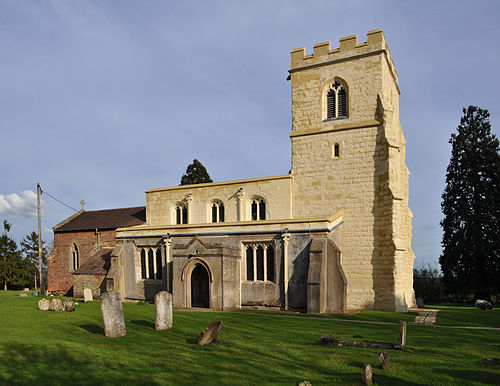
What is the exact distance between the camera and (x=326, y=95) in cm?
2823

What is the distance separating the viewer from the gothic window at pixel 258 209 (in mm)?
28984

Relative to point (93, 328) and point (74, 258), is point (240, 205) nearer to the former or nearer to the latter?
point (93, 328)

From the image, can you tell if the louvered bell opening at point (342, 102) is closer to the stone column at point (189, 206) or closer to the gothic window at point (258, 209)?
the gothic window at point (258, 209)

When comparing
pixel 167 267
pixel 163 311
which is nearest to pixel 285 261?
pixel 167 267

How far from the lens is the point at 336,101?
91.2 feet

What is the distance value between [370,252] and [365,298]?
2765mm

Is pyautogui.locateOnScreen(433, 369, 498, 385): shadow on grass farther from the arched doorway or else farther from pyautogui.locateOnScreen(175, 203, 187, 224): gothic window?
pyautogui.locateOnScreen(175, 203, 187, 224): gothic window

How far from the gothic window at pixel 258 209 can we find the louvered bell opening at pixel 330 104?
24.1ft

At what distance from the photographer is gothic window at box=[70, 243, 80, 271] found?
37031 millimetres

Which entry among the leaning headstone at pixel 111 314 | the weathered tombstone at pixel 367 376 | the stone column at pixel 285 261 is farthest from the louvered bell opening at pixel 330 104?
the weathered tombstone at pixel 367 376

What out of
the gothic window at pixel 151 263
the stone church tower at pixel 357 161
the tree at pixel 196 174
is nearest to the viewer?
the stone church tower at pixel 357 161

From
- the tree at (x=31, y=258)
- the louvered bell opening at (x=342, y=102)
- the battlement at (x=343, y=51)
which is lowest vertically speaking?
the tree at (x=31, y=258)

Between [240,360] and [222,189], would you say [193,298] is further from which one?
[240,360]

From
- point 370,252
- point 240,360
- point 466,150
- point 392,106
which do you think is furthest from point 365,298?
point 466,150
